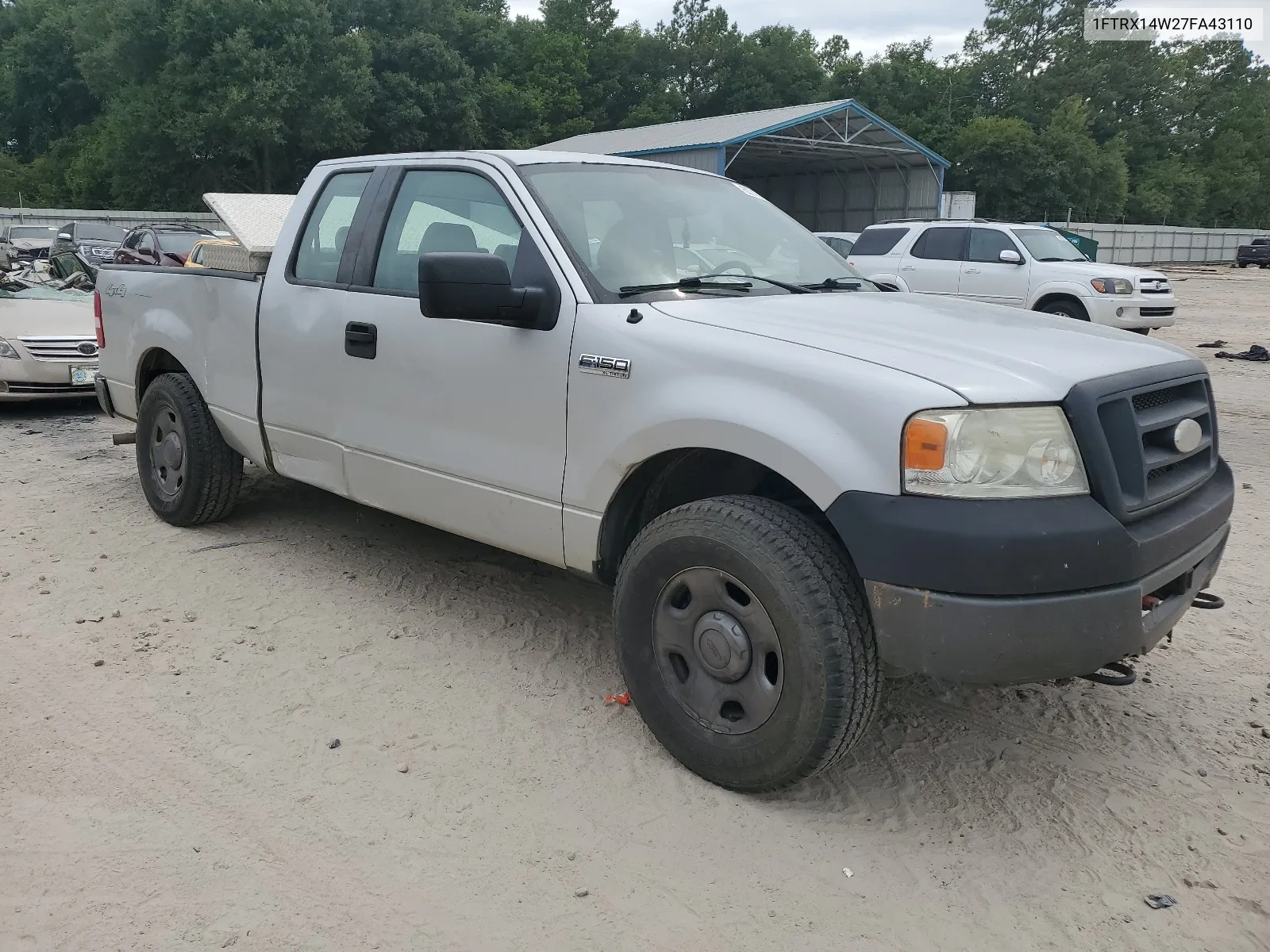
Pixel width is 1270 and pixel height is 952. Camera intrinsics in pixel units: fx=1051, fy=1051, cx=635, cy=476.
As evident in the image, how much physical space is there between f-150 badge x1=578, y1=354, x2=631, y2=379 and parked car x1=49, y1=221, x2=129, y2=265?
21.7 m

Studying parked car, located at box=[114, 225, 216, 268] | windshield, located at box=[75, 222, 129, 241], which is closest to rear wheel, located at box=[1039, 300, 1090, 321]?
parked car, located at box=[114, 225, 216, 268]

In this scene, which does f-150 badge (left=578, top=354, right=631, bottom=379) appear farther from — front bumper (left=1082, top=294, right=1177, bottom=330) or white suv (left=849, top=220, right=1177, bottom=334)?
front bumper (left=1082, top=294, right=1177, bottom=330)

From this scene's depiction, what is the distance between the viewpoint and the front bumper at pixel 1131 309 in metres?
14.0

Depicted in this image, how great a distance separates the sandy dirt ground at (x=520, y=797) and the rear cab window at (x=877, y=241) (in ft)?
38.9

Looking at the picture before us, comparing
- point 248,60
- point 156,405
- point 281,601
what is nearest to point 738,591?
point 281,601

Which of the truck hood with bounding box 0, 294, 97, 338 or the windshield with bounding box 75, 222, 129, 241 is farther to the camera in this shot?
the windshield with bounding box 75, 222, 129, 241

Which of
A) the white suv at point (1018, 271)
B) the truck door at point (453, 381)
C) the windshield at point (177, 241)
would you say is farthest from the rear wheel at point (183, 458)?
the windshield at point (177, 241)

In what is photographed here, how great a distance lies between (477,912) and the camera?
105 inches

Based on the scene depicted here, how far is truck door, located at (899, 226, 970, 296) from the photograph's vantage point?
15250 mm

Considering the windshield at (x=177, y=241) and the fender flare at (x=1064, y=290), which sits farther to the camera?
the windshield at (x=177, y=241)

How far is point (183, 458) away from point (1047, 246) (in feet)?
43.2

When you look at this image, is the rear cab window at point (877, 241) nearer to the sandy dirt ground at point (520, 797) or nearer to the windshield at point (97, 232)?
the sandy dirt ground at point (520, 797)

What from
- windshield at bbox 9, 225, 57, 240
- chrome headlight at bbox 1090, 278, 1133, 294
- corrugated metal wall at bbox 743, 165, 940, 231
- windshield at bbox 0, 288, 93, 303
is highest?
corrugated metal wall at bbox 743, 165, 940, 231

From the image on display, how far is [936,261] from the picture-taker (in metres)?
15.5
